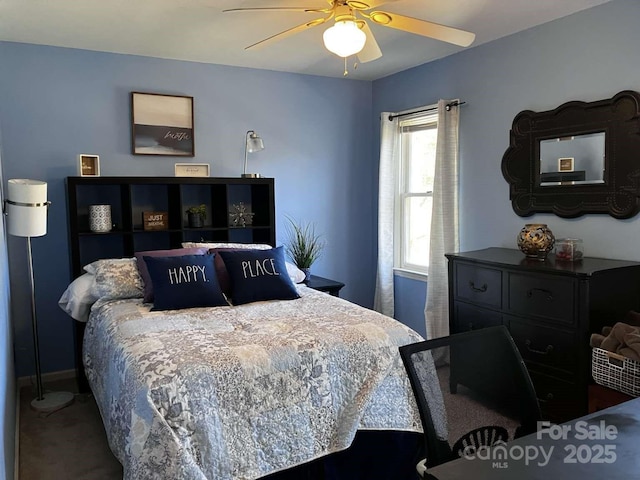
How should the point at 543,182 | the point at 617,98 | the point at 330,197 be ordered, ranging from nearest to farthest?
the point at 617,98 < the point at 543,182 < the point at 330,197

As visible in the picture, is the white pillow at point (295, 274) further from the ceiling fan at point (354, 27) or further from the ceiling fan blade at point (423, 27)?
the ceiling fan blade at point (423, 27)

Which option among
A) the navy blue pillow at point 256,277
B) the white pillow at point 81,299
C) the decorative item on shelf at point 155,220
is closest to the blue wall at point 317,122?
the decorative item on shelf at point 155,220

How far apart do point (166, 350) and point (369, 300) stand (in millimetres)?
3083

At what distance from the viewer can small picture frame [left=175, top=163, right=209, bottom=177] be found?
4.13m

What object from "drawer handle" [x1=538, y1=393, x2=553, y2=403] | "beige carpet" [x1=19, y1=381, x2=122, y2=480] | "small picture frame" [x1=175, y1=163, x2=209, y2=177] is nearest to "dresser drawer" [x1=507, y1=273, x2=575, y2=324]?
"drawer handle" [x1=538, y1=393, x2=553, y2=403]

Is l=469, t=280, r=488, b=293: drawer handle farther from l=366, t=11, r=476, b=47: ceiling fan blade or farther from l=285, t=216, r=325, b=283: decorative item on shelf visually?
l=285, t=216, r=325, b=283: decorative item on shelf

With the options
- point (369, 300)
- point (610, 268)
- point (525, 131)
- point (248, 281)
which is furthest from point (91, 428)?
point (525, 131)

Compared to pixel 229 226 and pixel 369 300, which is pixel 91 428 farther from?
pixel 369 300

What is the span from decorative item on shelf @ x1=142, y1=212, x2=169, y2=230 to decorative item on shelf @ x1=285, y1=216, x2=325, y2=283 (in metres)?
1.10

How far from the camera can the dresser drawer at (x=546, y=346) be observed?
8.98 feet

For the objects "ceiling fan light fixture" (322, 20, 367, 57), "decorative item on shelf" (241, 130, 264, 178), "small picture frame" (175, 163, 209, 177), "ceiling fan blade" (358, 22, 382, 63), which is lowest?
"small picture frame" (175, 163, 209, 177)

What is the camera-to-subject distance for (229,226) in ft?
13.7

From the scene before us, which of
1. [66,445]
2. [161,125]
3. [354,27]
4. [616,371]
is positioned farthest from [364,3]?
[66,445]

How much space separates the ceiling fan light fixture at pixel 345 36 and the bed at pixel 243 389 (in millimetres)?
1343
